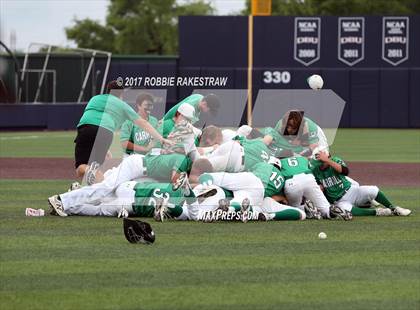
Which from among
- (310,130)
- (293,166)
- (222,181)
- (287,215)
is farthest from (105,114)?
(287,215)

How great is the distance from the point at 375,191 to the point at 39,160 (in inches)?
507

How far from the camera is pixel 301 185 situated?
12703mm

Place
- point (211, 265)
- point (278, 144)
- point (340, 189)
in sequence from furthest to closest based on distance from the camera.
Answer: point (278, 144)
point (340, 189)
point (211, 265)

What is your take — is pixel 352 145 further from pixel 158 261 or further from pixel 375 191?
pixel 158 261

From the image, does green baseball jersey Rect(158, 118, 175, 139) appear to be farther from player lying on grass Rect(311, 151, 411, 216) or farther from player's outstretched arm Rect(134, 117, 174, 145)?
player lying on grass Rect(311, 151, 411, 216)

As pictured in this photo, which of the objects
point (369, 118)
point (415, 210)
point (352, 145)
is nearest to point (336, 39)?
point (369, 118)

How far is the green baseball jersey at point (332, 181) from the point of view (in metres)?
13.2

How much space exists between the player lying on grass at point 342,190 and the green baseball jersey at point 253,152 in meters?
0.64

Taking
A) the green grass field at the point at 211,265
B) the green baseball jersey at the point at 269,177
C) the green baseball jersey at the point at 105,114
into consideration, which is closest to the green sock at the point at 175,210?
the green grass field at the point at 211,265

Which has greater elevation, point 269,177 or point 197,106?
point 197,106

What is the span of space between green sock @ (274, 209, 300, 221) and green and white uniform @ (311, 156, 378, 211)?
671 mm

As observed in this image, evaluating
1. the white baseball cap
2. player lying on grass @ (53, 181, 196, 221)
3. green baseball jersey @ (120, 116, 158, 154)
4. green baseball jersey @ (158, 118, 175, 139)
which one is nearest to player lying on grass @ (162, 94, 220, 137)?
green baseball jersey @ (158, 118, 175, 139)

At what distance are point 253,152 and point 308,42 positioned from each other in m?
28.6

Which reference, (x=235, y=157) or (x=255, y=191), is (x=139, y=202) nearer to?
(x=235, y=157)
